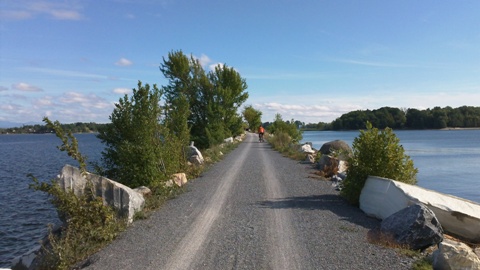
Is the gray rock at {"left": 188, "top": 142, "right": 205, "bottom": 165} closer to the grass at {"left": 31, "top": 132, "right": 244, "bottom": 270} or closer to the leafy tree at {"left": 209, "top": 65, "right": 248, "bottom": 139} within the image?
the grass at {"left": 31, "top": 132, "right": 244, "bottom": 270}

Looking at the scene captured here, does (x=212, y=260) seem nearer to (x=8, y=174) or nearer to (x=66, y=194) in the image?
(x=66, y=194)

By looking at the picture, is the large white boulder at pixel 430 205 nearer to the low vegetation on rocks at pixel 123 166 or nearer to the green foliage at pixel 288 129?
the low vegetation on rocks at pixel 123 166

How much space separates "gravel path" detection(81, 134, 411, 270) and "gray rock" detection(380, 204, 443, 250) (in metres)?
0.54

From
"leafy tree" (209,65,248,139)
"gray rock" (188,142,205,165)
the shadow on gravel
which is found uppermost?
"leafy tree" (209,65,248,139)

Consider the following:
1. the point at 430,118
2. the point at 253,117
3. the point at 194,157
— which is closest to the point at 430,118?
the point at 430,118

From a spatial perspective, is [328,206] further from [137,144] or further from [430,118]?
[430,118]

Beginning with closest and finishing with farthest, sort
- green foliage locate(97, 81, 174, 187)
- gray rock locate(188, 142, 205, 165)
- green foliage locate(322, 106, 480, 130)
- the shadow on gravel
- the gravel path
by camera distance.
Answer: the gravel path
the shadow on gravel
green foliage locate(97, 81, 174, 187)
gray rock locate(188, 142, 205, 165)
green foliage locate(322, 106, 480, 130)

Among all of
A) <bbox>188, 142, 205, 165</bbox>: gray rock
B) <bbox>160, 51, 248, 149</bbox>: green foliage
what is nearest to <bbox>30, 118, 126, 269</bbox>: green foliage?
<bbox>188, 142, 205, 165</bbox>: gray rock

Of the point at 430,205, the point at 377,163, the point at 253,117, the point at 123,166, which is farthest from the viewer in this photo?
the point at 253,117

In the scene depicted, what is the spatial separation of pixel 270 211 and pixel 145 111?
549 cm

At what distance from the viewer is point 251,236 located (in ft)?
25.3

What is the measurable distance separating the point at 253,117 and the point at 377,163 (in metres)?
84.0

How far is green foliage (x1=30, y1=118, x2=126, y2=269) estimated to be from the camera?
6935mm

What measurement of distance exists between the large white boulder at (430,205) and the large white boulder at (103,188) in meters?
5.93
